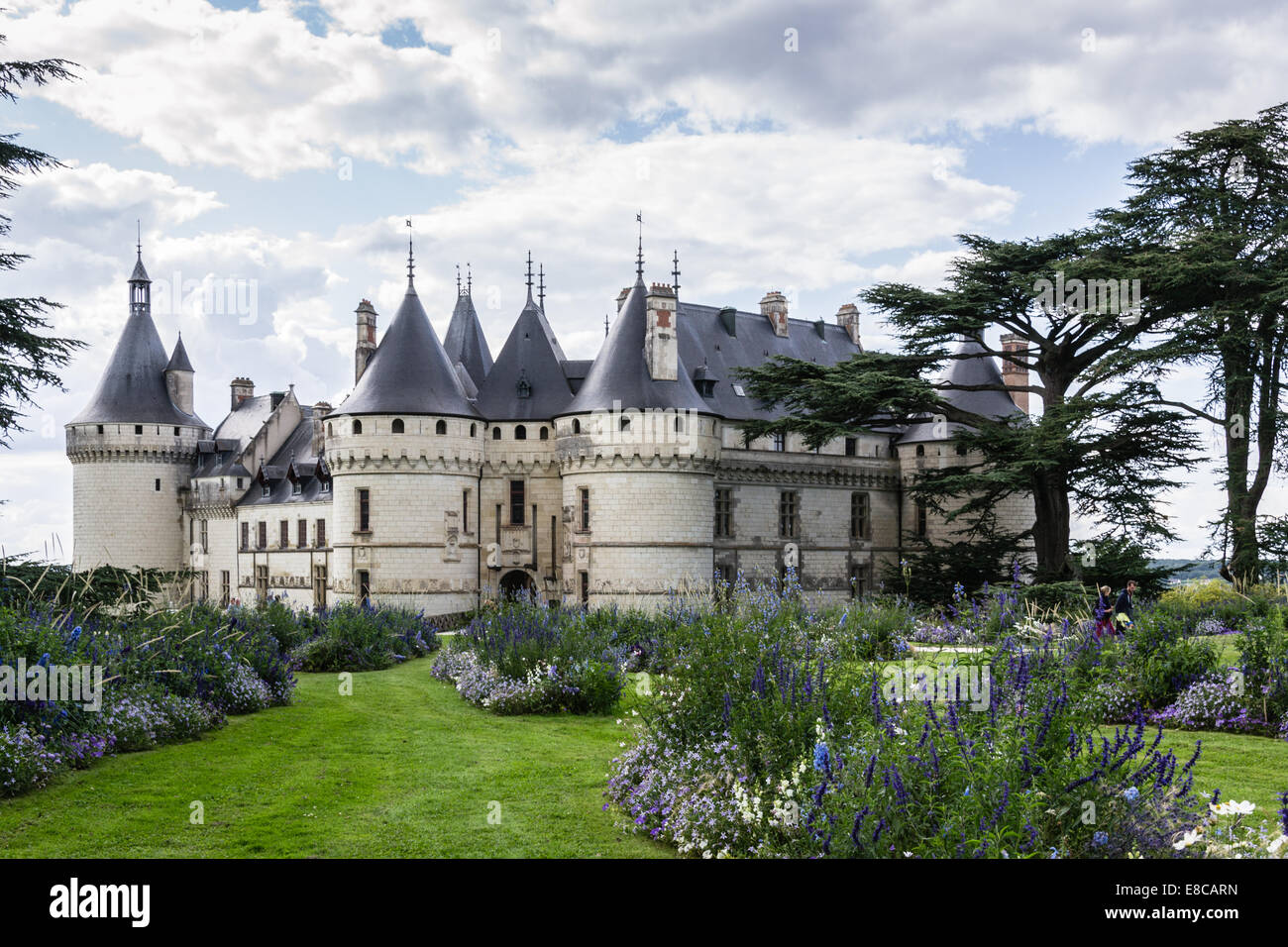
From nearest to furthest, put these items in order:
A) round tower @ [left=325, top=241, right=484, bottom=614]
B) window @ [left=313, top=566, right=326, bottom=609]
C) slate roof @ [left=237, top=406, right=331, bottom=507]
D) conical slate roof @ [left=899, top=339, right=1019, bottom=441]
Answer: round tower @ [left=325, top=241, right=484, bottom=614]
conical slate roof @ [left=899, top=339, right=1019, bottom=441]
window @ [left=313, top=566, right=326, bottom=609]
slate roof @ [left=237, top=406, right=331, bottom=507]

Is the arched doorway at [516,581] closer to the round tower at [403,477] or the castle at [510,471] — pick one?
the castle at [510,471]

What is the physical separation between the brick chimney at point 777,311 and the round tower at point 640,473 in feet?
33.8

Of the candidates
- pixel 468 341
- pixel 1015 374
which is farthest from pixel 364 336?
pixel 1015 374

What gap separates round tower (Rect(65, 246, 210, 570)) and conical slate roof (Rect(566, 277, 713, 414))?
2312 cm

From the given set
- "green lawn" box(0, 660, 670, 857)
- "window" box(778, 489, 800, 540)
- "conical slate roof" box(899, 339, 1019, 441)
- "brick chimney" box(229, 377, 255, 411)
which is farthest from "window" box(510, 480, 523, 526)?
"brick chimney" box(229, 377, 255, 411)

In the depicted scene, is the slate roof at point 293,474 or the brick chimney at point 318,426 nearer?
the slate roof at point 293,474

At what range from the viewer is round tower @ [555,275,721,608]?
104ft

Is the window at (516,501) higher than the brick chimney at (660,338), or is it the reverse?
the brick chimney at (660,338)

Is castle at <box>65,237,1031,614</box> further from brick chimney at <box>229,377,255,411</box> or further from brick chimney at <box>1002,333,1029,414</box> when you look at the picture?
brick chimney at <box>229,377,255,411</box>

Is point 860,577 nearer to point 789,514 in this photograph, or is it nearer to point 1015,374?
point 789,514

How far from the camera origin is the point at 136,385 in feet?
155

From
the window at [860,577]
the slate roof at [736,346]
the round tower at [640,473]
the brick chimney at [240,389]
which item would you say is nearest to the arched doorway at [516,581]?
the round tower at [640,473]

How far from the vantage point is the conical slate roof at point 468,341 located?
4069cm

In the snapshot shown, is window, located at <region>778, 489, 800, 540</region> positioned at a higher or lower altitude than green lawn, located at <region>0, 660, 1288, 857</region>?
higher
